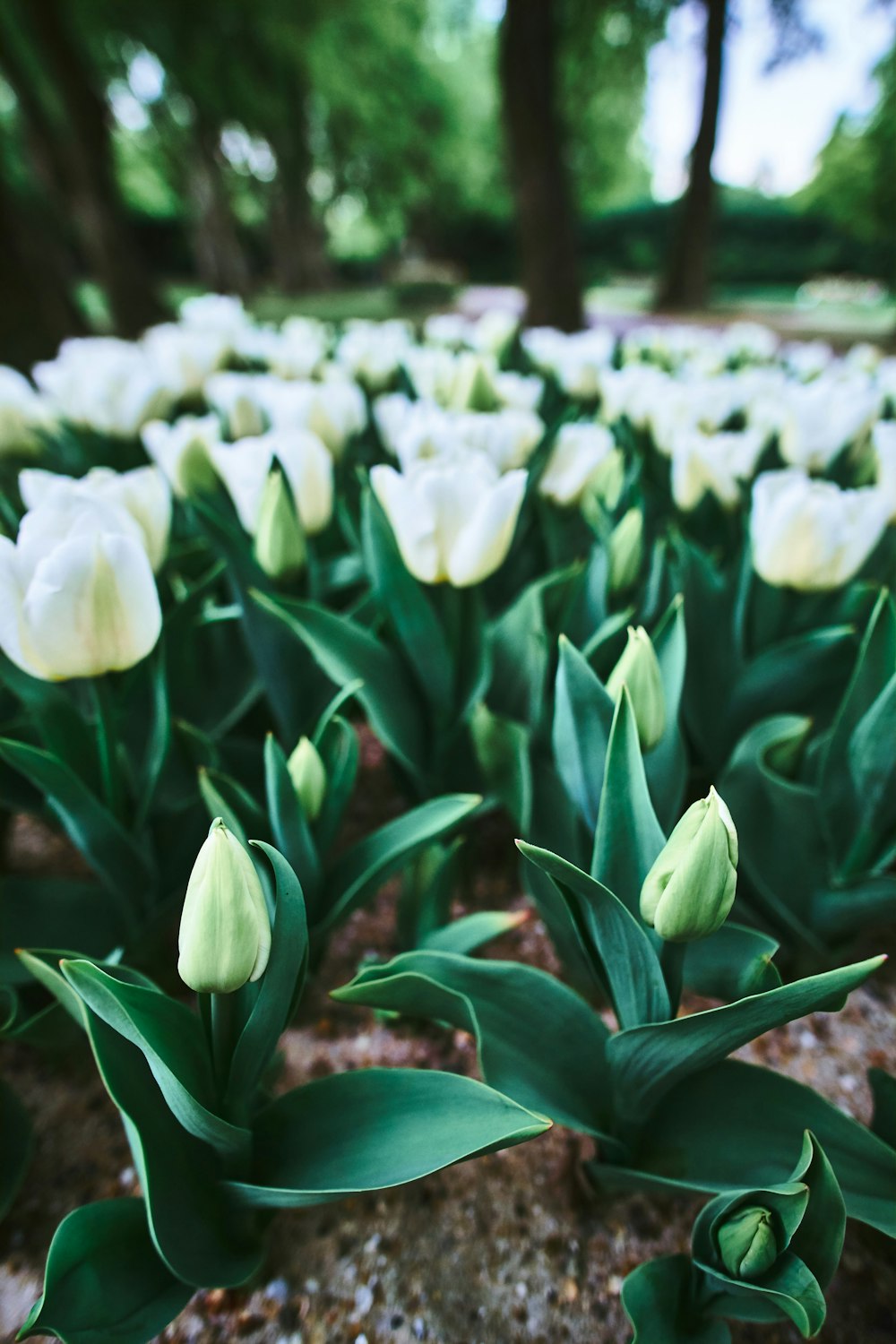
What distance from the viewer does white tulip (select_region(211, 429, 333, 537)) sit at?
1.24 meters

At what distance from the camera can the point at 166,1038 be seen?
72cm

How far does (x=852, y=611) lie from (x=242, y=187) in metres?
21.4

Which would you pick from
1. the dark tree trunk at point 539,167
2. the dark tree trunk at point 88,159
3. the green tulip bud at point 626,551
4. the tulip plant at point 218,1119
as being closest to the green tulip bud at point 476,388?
the green tulip bud at point 626,551

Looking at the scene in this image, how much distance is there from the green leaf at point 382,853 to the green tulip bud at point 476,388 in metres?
1.06

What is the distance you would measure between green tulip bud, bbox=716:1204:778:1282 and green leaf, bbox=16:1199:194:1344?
49 cm

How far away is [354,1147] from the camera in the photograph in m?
0.79

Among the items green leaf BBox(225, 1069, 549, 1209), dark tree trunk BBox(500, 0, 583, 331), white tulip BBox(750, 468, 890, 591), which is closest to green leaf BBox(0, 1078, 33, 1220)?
green leaf BBox(225, 1069, 549, 1209)

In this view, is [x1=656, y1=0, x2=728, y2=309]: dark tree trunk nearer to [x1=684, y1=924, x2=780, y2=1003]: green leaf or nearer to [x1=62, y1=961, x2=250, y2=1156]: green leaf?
[x1=684, y1=924, x2=780, y2=1003]: green leaf

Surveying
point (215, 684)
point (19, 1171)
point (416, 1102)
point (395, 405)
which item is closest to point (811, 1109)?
point (416, 1102)

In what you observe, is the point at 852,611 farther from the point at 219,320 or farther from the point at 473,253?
the point at 473,253

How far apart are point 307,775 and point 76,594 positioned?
0.32 metres

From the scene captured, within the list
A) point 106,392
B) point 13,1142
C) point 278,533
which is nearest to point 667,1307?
point 13,1142

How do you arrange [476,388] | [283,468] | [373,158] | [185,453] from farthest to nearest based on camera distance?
[373,158] → [476,388] → [185,453] → [283,468]

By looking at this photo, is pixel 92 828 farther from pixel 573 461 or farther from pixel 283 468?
pixel 573 461
